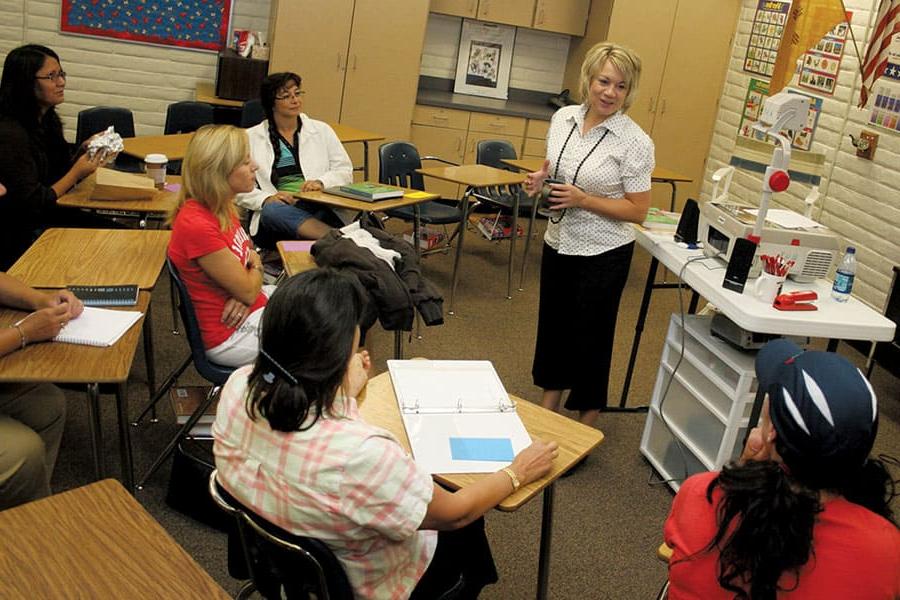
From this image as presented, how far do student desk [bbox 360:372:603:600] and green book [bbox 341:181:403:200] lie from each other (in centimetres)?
204

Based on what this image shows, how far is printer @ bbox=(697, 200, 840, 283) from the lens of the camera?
10.4ft

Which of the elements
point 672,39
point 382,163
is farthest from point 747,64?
point 382,163

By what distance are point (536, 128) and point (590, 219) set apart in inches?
160

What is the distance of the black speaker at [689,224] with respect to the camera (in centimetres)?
349

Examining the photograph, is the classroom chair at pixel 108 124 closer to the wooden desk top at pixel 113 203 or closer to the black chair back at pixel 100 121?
the black chair back at pixel 100 121

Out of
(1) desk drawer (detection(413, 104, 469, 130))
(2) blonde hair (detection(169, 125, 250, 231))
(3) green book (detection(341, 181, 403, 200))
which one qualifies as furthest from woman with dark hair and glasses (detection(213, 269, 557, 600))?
(1) desk drawer (detection(413, 104, 469, 130))

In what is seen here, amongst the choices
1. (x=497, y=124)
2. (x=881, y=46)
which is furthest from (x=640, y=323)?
(x=497, y=124)

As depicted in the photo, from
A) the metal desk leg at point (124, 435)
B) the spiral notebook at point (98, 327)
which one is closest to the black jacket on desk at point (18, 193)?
the spiral notebook at point (98, 327)

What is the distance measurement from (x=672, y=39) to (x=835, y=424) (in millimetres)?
6071

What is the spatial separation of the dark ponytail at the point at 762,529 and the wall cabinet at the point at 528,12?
6.12 meters

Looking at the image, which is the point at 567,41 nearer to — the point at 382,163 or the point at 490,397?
the point at 382,163

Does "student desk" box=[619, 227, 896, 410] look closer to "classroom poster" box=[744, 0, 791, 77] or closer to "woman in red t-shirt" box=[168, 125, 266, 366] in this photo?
"woman in red t-shirt" box=[168, 125, 266, 366]

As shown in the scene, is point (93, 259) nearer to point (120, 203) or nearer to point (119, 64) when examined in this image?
point (120, 203)

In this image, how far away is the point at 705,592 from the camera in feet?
5.08
